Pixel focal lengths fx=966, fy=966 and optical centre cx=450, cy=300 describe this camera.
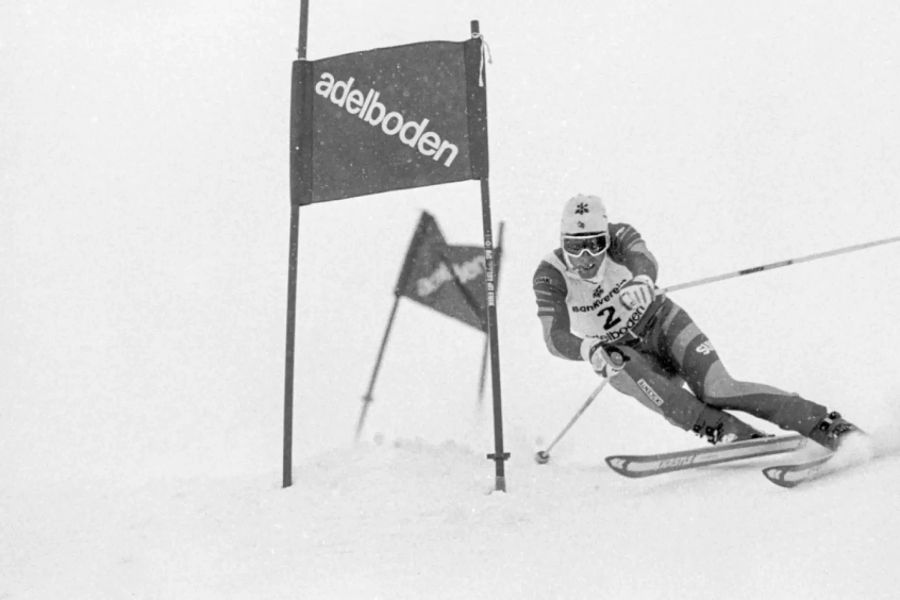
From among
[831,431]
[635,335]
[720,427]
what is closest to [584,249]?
[635,335]

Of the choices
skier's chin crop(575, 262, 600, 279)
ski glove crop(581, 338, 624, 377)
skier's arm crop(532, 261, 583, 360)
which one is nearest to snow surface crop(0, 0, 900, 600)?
ski glove crop(581, 338, 624, 377)

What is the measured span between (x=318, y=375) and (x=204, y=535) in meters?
5.00

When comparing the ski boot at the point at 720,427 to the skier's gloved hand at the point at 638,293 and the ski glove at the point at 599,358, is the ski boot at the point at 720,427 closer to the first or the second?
the ski glove at the point at 599,358

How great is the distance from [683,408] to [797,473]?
1.07 metres

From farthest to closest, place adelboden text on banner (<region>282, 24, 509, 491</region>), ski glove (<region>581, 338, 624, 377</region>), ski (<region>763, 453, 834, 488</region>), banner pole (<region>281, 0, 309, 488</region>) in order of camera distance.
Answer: banner pole (<region>281, 0, 309, 488</region>)
adelboden text on banner (<region>282, 24, 509, 491</region>)
ski glove (<region>581, 338, 624, 377</region>)
ski (<region>763, 453, 834, 488</region>)

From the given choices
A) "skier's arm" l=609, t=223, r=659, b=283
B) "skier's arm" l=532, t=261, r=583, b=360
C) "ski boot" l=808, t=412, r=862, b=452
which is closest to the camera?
"ski boot" l=808, t=412, r=862, b=452

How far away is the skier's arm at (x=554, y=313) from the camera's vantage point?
5.20 metres

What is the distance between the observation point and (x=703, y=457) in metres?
4.43

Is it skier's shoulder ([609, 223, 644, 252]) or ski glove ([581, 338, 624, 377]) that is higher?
skier's shoulder ([609, 223, 644, 252])

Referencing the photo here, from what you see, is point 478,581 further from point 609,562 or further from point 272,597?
point 272,597

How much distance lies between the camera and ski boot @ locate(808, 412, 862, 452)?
160 inches

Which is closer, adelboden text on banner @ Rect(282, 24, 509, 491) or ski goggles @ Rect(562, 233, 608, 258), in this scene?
ski goggles @ Rect(562, 233, 608, 258)

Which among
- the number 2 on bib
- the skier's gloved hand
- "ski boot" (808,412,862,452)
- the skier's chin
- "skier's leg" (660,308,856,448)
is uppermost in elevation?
the skier's chin

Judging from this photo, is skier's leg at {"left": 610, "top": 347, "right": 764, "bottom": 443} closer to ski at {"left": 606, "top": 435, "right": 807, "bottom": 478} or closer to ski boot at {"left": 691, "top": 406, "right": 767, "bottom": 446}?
ski boot at {"left": 691, "top": 406, "right": 767, "bottom": 446}
